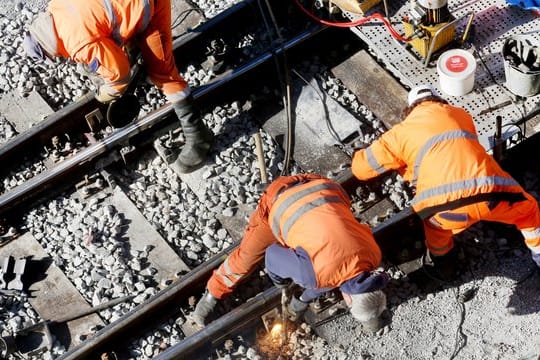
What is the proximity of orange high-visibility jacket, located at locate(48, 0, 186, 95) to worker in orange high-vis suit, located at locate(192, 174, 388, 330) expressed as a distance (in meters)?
1.83

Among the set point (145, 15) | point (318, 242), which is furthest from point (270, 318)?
point (145, 15)

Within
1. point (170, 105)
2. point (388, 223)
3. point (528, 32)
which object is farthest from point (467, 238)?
point (170, 105)

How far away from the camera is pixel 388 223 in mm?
8102

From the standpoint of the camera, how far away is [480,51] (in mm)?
9000

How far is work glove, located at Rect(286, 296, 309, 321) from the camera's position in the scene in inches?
313

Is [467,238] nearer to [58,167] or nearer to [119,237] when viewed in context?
[119,237]

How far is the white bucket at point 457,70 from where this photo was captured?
8.59 metres

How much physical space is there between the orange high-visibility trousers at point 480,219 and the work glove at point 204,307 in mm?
1916

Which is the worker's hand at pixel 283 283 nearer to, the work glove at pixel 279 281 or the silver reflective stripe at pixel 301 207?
the work glove at pixel 279 281

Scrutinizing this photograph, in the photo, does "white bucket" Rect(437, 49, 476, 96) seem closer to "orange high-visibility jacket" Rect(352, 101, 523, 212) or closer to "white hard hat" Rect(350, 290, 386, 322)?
"orange high-visibility jacket" Rect(352, 101, 523, 212)

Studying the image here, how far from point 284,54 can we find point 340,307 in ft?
8.74

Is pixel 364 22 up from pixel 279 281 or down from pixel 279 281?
up

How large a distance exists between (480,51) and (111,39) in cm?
350

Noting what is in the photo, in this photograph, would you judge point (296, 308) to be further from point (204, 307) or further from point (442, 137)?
point (442, 137)
